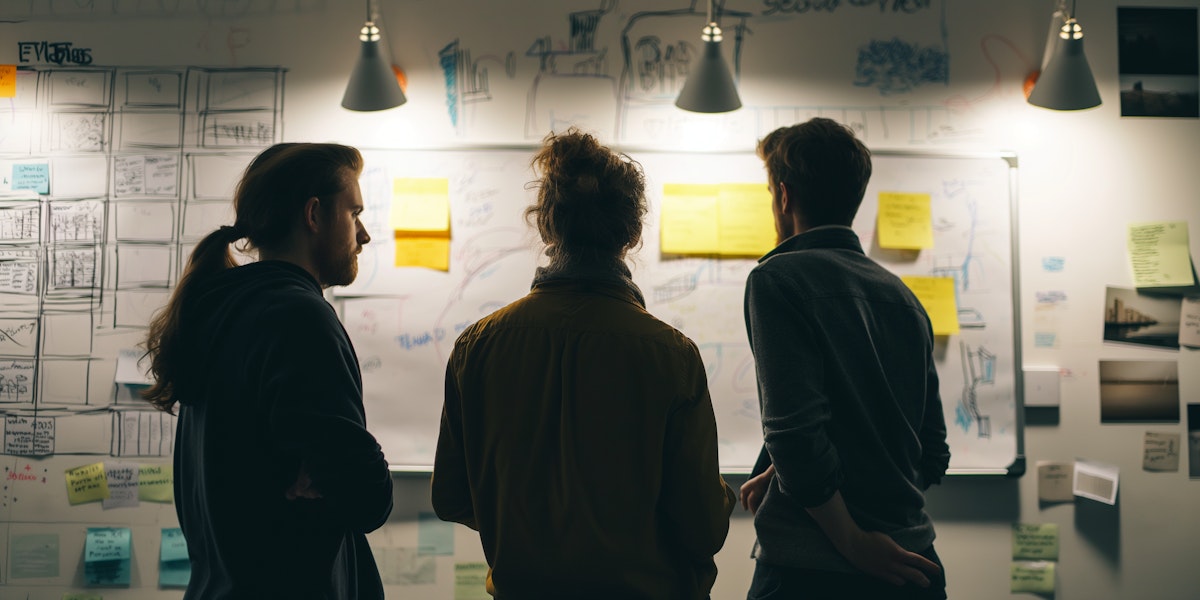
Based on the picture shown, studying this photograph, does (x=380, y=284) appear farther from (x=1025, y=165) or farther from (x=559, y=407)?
(x=1025, y=165)

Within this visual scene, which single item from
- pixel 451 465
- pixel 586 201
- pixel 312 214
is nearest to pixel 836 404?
pixel 586 201

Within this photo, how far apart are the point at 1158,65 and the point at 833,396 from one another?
205cm

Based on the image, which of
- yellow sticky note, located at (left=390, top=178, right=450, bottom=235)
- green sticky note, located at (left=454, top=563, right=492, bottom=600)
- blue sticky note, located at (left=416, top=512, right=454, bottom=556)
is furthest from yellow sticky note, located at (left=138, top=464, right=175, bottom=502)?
yellow sticky note, located at (left=390, top=178, right=450, bottom=235)

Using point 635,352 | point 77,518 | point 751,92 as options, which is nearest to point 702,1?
point 751,92

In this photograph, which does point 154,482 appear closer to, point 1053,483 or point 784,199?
point 784,199

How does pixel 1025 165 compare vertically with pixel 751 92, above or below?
below

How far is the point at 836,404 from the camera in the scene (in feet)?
4.21

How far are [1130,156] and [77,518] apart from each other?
3.44m

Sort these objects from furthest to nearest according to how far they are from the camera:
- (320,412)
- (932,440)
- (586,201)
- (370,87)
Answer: (370,87) < (932,440) < (586,201) < (320,412)

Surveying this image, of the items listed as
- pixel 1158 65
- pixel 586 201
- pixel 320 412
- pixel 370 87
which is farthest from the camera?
pixel 1158 65

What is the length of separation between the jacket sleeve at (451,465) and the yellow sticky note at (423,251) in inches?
45.3

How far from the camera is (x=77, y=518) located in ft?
7.78

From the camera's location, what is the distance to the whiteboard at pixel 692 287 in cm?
235

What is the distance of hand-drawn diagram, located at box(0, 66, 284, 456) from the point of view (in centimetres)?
238
